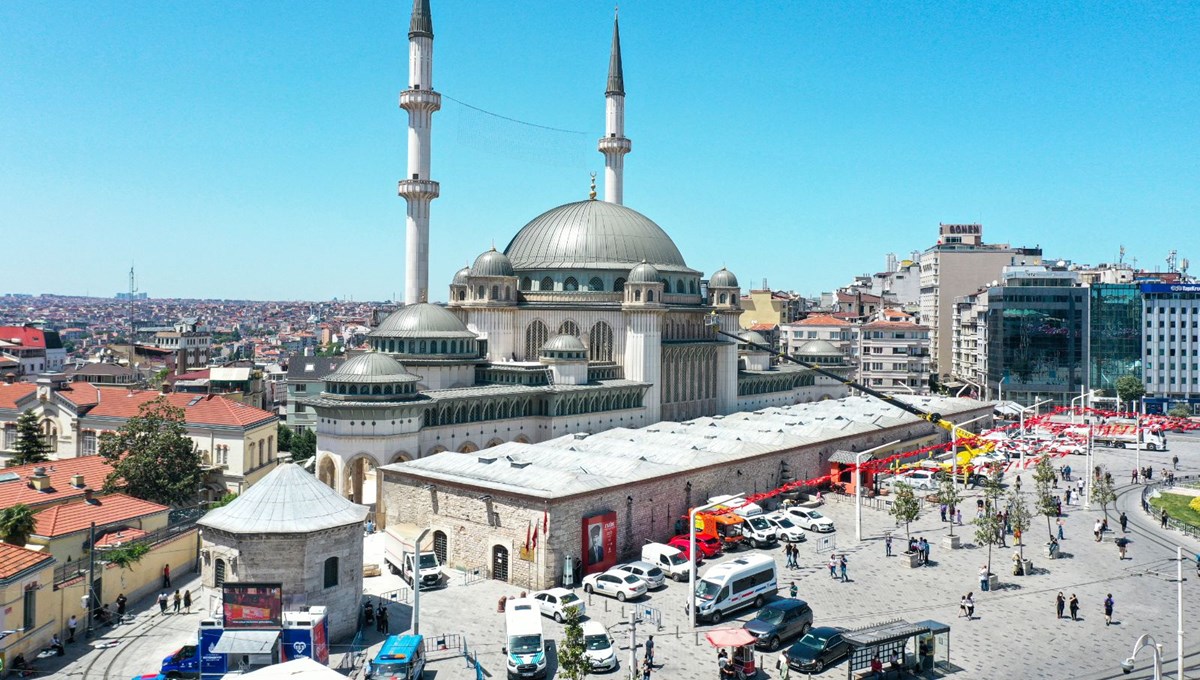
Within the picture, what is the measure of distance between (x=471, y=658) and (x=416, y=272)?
32.1 m

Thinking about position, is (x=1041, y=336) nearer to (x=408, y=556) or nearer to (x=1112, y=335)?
(x=1112, y=335)

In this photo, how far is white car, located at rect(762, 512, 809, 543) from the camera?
3303 centimetres

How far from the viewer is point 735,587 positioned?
24844 mm

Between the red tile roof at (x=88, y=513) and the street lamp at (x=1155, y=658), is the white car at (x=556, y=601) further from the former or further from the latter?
the red tile roof at (x=88, y=513)

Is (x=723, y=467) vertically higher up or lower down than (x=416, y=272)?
lower down

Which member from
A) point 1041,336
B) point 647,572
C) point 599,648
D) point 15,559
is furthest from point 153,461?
point 1041,336

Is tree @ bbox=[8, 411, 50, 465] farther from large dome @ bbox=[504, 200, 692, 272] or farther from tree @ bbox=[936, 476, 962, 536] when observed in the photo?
tree @ bbox=[936, 476, 962, 536]


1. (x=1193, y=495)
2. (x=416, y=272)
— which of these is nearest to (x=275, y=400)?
(x=416, y=272)

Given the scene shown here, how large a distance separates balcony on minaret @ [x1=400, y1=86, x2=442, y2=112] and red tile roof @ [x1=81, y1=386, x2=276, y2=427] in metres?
17.9

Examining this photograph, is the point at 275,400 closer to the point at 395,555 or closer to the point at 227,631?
the point at 395,555

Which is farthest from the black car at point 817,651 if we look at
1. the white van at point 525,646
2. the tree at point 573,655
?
the white van at point 525,646

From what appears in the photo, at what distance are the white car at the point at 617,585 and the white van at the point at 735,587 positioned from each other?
207cm

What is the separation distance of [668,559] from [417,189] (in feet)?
94.6

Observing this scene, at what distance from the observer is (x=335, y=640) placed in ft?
74.9
